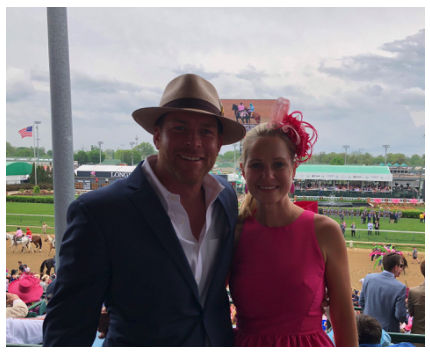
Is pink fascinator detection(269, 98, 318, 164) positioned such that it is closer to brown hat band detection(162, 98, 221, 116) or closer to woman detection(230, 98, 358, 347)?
woman detection(230, 98, 358, 347)

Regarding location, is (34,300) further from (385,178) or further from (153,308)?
(385,178)

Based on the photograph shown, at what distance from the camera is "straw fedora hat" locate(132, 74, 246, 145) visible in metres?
1.23

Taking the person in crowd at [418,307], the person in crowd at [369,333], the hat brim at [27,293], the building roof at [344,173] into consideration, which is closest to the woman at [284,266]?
the person in crowd at [369,333]

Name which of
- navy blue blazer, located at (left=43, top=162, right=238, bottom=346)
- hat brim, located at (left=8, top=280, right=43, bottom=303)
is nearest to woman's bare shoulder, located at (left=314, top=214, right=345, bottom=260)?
navy blue blazer, located at (left=43, top=162, right=238, bottom=346)

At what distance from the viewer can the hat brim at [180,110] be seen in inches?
48.7

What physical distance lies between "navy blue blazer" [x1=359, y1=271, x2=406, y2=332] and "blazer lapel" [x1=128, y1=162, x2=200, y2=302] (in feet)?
8.87

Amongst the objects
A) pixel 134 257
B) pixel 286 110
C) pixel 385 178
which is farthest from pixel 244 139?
pixel 385 178

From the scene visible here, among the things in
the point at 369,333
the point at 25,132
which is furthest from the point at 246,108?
the point at 369,333

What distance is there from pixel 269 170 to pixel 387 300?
2.64m

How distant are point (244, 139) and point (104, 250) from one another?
684mm

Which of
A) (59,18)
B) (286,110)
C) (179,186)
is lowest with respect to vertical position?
(179,186)

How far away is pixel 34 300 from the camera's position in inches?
188

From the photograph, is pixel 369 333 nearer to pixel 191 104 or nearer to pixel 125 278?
pixel 125 278

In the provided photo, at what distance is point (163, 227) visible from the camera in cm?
111
